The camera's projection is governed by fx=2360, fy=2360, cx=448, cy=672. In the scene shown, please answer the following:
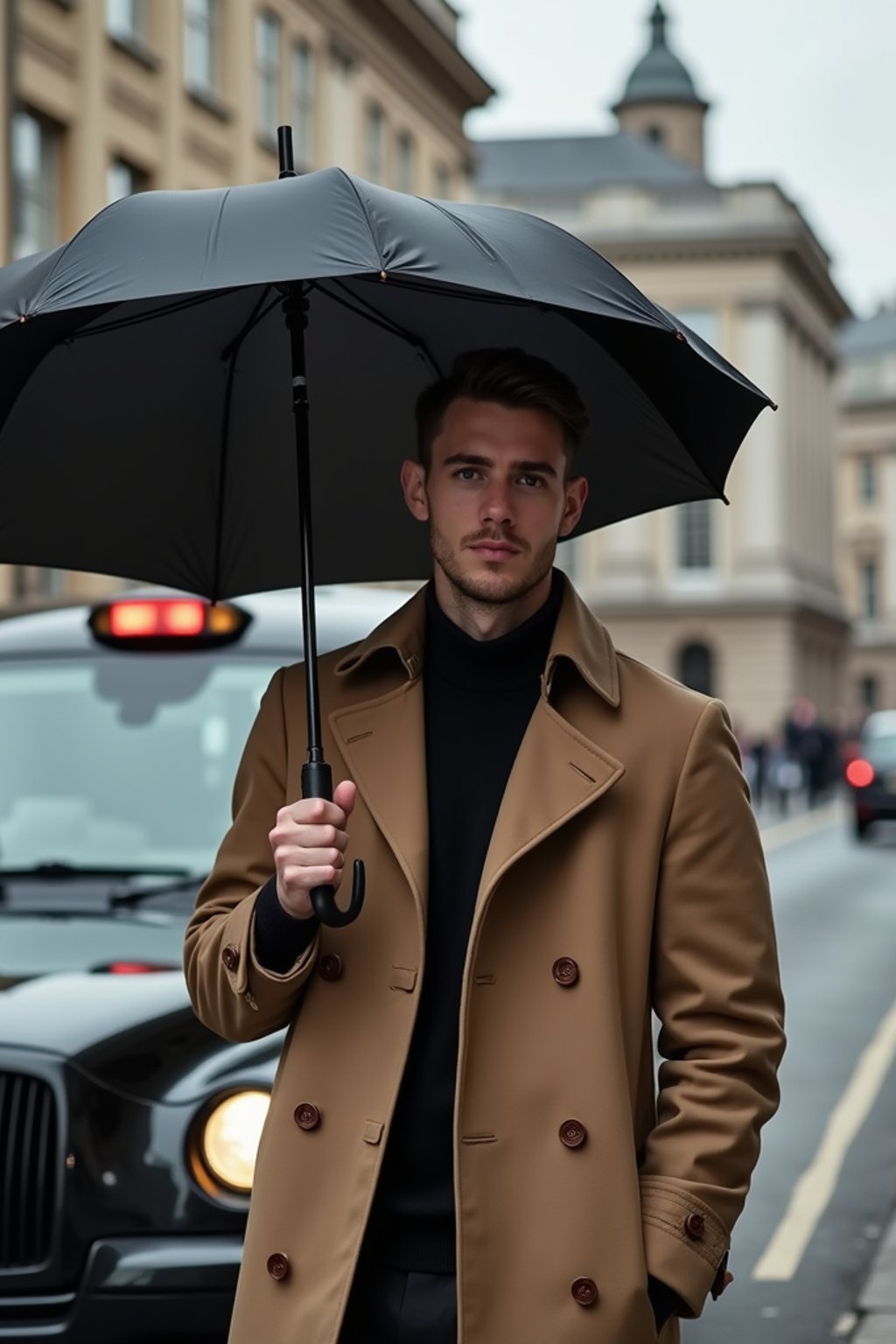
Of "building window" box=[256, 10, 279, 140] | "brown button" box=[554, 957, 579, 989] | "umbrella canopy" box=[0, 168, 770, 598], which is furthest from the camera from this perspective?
"building window" box=[256, 10, 279, 140]

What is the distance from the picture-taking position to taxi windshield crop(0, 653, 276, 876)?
197 inches

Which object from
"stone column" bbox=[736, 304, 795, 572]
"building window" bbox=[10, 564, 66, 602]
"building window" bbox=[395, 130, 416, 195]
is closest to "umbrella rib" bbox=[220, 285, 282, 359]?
"building window" bbox=[10, 564, 66, 602]

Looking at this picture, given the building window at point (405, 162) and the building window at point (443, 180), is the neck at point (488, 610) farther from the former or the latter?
the building window at point (443, 180)

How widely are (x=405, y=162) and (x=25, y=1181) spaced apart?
4007cm

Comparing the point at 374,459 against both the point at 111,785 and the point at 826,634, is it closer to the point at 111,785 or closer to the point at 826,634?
the point at 111,785

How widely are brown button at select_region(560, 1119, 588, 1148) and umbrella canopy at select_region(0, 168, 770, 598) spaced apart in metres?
0.99

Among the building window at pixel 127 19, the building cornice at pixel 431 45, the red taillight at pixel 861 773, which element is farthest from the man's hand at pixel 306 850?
the building cornice at pixel 431 45

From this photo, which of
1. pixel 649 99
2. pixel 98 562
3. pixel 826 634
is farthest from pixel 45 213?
pixel 649 99

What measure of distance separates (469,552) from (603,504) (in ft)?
2.63

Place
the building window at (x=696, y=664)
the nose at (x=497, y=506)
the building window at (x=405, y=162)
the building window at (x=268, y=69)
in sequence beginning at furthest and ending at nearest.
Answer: the building window at (x=696, y=664) < the building window at (x=405, y=162) < the building window at (x=268, y=69) < the nose at (x=497, y=506)

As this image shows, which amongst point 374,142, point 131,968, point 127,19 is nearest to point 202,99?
point 127,19

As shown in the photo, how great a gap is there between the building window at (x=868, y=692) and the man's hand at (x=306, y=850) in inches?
4121

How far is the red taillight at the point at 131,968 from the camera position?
4230 millimetres

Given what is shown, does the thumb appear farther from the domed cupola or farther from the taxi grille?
the domed cupola
